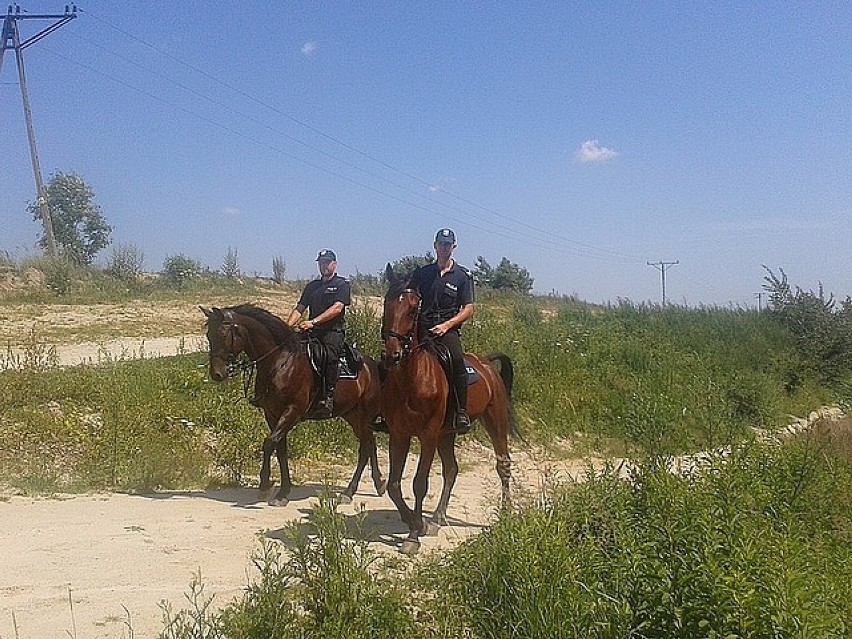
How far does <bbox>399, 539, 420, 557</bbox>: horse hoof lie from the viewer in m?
6.66

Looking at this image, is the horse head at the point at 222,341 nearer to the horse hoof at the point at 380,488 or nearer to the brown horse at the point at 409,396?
the brown horse at the point at 409,396

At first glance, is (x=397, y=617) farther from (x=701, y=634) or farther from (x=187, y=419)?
(x=187, y=419)

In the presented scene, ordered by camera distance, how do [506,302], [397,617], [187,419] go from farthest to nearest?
[506,302], [187,419], [397,617]

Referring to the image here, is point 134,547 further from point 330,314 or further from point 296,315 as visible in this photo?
point 296,315

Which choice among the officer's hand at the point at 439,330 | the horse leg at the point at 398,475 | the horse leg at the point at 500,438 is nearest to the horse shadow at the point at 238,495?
the horse leg at the point at 398,475

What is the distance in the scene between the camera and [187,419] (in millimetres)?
11211

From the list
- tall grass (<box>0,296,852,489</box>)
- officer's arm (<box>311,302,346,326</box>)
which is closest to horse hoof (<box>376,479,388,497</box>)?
tall grass (<box>0,296,852,489</box>)

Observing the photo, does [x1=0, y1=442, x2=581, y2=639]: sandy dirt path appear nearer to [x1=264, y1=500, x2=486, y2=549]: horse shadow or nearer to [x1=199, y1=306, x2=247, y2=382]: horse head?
[x1=264, y1=500, x2=486, y2=549]: horse shadow

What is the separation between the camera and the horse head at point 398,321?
666 cm

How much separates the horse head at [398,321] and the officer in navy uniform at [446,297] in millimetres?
386

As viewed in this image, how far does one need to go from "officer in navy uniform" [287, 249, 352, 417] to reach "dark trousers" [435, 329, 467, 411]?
2064 mm

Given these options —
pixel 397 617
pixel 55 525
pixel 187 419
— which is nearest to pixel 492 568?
pixel 397 617

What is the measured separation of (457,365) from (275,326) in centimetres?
253

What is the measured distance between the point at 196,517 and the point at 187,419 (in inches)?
147
